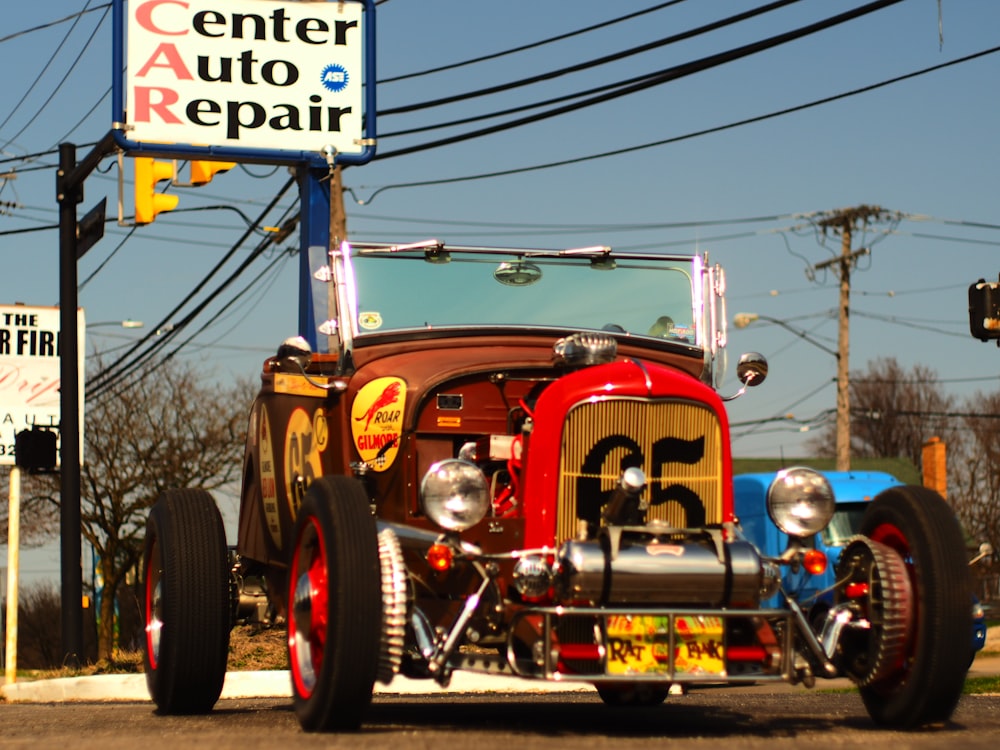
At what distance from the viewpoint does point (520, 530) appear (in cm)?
659

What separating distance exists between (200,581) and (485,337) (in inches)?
67.8

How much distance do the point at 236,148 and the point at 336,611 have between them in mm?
9291

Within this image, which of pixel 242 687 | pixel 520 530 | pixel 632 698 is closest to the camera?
pixel 520 530

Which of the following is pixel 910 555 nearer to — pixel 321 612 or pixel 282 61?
pixel 321 612

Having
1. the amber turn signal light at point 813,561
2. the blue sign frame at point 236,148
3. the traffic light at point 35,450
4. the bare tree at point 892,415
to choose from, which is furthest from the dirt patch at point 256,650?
the bare tree at point 892,415

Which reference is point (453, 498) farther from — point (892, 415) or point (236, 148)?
point (892, 415)

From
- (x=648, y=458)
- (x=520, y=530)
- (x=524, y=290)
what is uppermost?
(x=524, y=290)

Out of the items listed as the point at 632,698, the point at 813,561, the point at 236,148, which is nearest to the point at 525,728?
the point at 813,561

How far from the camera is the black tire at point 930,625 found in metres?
6.08

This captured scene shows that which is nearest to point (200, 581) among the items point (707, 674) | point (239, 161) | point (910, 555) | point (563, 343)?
point (563, 343)

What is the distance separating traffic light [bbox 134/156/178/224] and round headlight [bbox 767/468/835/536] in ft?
34.4

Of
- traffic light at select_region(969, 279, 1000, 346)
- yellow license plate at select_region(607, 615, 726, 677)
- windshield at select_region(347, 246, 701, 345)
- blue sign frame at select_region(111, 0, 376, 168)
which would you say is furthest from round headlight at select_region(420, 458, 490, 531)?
traffic light at select_region(969, 279, 1000, 346)

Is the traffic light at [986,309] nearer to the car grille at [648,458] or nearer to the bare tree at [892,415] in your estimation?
the car grille at [648,458]

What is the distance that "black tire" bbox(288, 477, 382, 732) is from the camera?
569 centimetres
